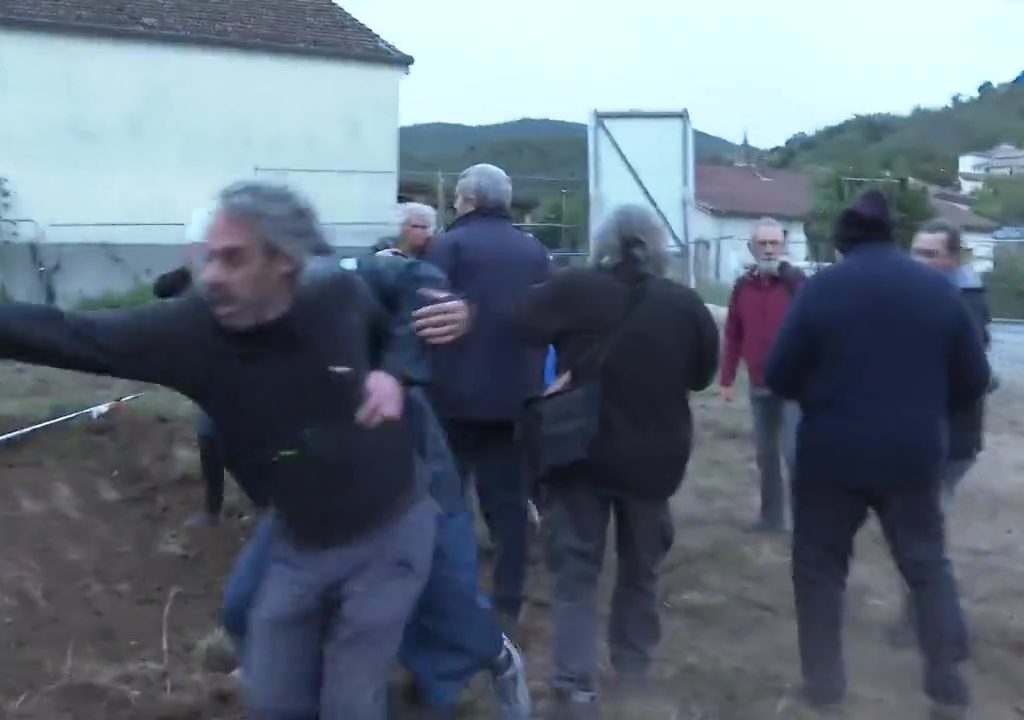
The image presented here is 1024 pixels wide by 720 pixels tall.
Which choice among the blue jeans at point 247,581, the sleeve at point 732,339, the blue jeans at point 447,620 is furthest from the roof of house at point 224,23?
the blue jeans at point 247,581

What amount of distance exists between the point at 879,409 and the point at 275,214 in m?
2.32

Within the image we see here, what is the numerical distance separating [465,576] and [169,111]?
22164 mm

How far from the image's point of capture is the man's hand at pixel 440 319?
4.39 meters

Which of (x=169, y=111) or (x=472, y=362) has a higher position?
(x=169, y=111)

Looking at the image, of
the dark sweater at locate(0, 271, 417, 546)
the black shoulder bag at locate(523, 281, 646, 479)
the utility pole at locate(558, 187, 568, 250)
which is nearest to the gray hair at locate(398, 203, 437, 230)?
the black shoulder bag at locate(523, 281, 646, 479)

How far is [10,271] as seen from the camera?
21812 mm

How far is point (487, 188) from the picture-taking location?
20.1ft

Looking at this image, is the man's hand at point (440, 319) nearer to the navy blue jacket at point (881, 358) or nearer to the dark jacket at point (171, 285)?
the navy blue jacket at point (881, 358)

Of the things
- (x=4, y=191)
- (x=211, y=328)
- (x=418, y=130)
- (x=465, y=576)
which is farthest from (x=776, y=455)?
(x=418, y=130)

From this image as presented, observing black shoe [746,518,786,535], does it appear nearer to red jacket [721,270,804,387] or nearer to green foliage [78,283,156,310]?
red jacket [721,270,804,387]

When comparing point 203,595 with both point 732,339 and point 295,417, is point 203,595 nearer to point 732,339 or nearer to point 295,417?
point 732,339

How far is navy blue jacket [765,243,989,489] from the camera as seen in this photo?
192 inches

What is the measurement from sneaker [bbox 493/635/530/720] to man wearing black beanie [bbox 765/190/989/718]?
118cm

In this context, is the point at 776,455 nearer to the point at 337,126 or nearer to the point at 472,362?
the point at 472,362
